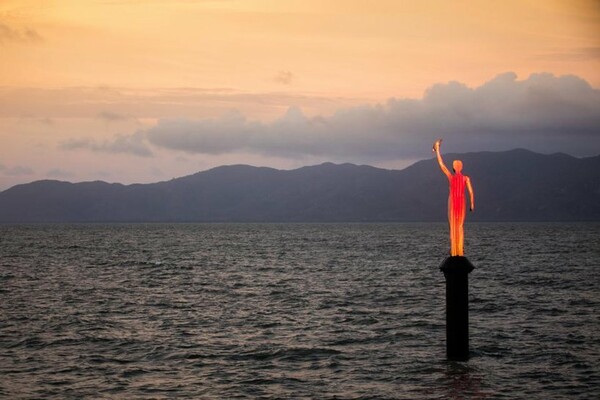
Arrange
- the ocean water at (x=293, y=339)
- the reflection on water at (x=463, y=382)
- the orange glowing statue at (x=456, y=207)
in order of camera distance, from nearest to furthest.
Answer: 1. the reflection on water at (x=463, y=382)
2. the orange glowing statue at (x=456, y=207)
3. the ocean water at (x=293, y=339)

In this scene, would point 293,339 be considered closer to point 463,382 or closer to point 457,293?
point 463,382

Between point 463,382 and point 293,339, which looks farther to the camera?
point 293,339

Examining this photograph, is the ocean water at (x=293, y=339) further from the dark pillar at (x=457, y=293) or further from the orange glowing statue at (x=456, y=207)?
the orange glowing statue at (x=456, y=207)

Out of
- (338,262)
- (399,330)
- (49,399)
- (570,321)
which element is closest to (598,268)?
(338,262)

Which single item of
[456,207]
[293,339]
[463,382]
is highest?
[456,207]

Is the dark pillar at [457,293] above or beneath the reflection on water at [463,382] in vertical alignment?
above

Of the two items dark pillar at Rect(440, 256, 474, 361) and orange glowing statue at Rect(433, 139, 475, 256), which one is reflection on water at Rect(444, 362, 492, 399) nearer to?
dark pillar at Rect(440, 256, 474, 361)

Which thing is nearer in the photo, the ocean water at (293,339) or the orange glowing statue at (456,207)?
the orange glowing statue at (456,207)

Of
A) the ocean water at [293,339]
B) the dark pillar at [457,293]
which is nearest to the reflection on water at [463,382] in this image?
the ocean water at [293,339]

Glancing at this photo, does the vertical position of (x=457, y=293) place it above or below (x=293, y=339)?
above

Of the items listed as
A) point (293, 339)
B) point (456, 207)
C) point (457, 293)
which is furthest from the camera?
point (293, 339)

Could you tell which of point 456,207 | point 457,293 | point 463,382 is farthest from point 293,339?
point 456,207

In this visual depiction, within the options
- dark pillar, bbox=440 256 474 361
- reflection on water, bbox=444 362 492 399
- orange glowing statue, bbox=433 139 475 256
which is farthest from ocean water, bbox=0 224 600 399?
orange glowing statue, bbox=433 139 475 256

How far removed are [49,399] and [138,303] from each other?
2158cm
